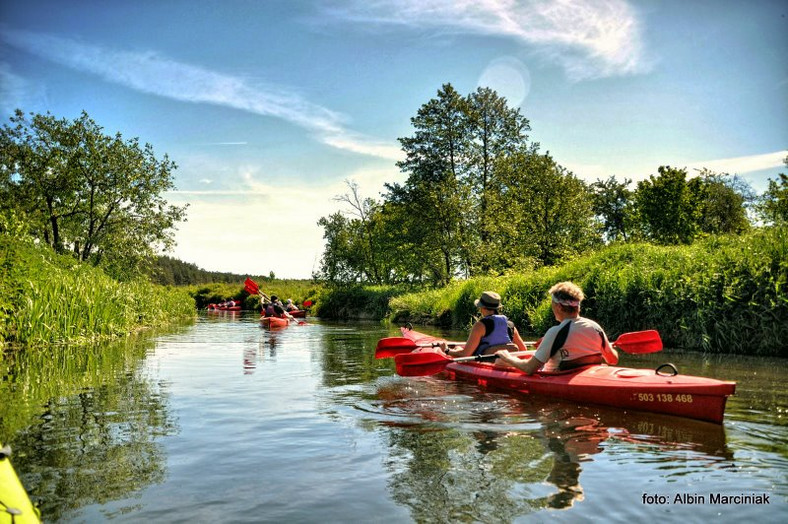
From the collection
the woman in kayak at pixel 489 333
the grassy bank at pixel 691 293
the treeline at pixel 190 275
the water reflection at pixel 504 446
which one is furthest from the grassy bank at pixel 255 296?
the water reflection at pixel 504 446

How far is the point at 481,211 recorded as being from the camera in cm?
3058

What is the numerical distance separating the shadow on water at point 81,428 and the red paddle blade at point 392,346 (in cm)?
307

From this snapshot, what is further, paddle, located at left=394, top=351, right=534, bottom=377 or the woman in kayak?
the woman in kayak

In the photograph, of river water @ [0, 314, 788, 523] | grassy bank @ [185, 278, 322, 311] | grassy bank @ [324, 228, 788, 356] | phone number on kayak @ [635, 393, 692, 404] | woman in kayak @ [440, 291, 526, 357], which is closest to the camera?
river water @ [0, 314, 788, 523]

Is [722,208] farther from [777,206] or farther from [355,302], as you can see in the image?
[355,302]

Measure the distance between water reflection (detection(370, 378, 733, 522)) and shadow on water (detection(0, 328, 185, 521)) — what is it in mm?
1848

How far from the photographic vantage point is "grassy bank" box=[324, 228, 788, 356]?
33.6ft

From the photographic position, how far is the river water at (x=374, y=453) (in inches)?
135

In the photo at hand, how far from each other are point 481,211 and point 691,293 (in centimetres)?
1950

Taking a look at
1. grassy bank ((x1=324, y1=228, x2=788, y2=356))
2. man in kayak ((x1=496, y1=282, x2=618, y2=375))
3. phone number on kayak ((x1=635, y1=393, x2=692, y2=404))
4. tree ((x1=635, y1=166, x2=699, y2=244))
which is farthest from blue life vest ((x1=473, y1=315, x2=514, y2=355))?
tree ((x1=635, y1=166, x2=699, y2=244))

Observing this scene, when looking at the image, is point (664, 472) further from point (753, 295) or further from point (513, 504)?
point (753, 295)

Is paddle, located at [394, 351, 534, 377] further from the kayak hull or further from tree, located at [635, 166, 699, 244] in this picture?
tree, located at [635, 166, 699, 244]

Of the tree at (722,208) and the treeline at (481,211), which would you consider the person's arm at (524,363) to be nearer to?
the treeline at (481,211)

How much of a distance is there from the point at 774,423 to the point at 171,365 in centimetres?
865
